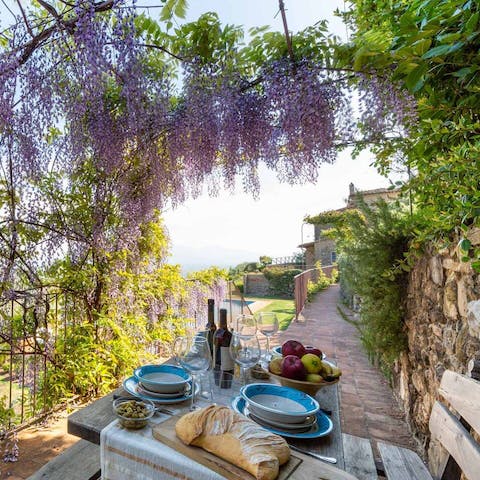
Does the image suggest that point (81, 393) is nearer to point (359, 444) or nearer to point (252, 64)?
point (359, 444)

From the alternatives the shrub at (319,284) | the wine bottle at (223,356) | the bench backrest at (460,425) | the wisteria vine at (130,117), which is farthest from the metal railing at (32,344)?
the shrub at (319,284)

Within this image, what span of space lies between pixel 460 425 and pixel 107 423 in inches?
44.5

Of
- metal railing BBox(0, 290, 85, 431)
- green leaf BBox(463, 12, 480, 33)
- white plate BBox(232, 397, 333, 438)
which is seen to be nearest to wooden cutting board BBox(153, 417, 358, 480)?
white plate BBox(232, 397, 333, 438)

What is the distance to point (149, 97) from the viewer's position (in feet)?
6.86

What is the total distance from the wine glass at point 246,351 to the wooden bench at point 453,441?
615mm

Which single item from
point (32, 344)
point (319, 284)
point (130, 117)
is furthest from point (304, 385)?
point (319, 284)

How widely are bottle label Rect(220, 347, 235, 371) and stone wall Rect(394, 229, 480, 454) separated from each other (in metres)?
0.98

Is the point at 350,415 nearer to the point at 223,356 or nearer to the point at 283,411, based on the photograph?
the point at 223,356

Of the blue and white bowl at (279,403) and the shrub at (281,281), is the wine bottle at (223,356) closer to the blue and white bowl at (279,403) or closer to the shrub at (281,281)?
the blue and white bowl at (279,403)

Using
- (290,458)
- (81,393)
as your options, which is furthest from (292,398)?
(81,393)

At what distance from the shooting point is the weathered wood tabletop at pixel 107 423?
0.88 m

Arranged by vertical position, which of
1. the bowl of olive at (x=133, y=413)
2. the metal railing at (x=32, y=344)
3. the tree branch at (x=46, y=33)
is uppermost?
the tree branch at (x=46, y=33)

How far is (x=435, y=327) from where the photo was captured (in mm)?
1827

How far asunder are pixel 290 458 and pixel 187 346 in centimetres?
56
